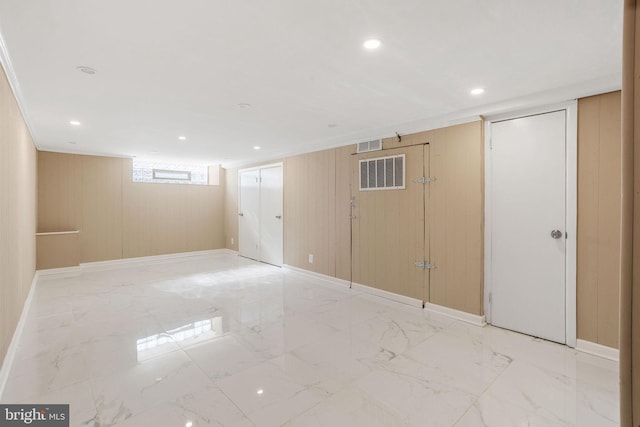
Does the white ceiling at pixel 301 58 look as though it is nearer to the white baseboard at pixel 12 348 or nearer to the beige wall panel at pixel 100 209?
the white baseboard at pixel 12 348

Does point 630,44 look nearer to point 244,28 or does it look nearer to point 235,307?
point 244,28

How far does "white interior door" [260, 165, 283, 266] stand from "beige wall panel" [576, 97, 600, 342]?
14.6ft

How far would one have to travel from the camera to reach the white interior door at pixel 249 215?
662 cm

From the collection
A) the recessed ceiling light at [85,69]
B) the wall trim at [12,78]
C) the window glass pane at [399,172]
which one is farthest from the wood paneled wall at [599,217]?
the wall trim at [12,78]

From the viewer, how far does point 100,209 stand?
238 inches

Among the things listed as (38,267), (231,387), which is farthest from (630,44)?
(38,267)

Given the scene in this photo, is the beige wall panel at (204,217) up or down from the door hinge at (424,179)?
down

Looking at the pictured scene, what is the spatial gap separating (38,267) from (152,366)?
444 centimetres

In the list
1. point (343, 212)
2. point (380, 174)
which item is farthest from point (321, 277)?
point (380, 174)

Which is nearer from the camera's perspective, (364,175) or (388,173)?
(388,173)

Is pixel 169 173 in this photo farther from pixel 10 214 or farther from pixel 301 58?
pixel 301 58

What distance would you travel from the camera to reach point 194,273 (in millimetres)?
5633

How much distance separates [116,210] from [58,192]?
953 millimetres

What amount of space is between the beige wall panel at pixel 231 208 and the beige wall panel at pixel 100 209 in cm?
221
